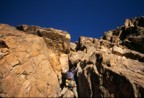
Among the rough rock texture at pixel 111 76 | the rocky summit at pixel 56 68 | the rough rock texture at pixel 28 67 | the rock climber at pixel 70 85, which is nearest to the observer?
the rough rock texture at pixel 111 76

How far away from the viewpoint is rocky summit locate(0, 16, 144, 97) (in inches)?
730

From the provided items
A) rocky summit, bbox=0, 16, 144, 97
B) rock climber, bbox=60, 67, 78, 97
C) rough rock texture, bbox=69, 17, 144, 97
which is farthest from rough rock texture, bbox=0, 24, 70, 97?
rough rock texture, bbox=69, 17, 144, 97

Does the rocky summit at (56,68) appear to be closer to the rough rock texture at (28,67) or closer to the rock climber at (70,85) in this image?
the rough rock texture at (28,67)

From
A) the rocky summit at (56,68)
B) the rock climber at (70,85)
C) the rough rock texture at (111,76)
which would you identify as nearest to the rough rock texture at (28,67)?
the rocky summit at (56,68)

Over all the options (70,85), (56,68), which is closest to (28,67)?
(56,68)

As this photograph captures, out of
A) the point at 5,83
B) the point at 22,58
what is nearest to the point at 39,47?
the point at 22,58

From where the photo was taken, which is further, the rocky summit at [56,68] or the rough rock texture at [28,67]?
the rough rock texture at [28,67]

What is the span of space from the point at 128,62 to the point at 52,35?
16.3 metres

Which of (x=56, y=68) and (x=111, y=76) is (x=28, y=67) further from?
(x=111, y=76)

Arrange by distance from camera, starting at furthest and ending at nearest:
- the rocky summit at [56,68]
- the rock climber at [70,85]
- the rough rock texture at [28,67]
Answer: the rock climber at [70,85] → the rough rock texture at [28,67] → the rocky summit at [56,68]

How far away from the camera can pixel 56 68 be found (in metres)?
29.3

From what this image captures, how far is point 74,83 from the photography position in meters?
24.1

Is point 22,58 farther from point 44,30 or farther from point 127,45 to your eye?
point 127,45

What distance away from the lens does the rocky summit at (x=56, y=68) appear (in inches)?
730
